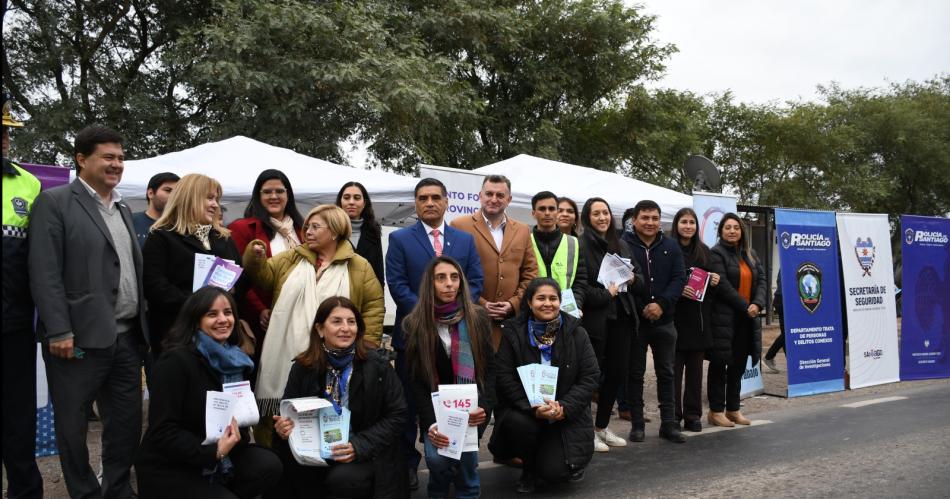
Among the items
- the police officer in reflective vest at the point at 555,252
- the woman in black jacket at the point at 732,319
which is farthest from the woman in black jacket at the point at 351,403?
the woman in black jacket at the point at 732,319

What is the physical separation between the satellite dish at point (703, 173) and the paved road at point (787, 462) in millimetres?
4081

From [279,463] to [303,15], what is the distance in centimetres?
1091

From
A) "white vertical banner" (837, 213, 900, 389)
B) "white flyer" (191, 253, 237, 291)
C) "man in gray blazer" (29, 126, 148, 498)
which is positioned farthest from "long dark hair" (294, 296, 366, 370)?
"white vertical banner" (837, 213, 900, 389)

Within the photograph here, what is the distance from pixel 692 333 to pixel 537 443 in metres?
2.33

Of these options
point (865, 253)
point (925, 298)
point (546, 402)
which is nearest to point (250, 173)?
point (546, 402)

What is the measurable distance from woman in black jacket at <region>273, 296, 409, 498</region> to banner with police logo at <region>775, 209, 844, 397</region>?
5619 millimetres

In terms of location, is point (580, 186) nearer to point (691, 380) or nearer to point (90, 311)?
point (691, 380)

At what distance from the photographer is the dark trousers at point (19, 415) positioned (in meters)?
3.97

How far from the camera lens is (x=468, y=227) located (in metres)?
5.86

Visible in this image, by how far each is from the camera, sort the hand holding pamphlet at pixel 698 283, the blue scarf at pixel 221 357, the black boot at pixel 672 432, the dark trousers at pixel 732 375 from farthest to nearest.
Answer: the dark trousers at pixel 732 375 < the hand holding pamphlet at pixel 698 283 < the black boot at pixel 672 432 < the blue scarf at pixel 221 357

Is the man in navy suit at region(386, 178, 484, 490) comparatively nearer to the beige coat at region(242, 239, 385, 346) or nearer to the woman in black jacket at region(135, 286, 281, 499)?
the beige coat at region(242, 239, 385, 346)

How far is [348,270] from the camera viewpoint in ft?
16.2

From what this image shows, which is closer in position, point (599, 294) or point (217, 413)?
point (217, 413)

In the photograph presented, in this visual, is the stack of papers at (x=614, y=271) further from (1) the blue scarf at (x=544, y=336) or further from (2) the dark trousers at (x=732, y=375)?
(2) the dark trousers at (x=732, y=375)
